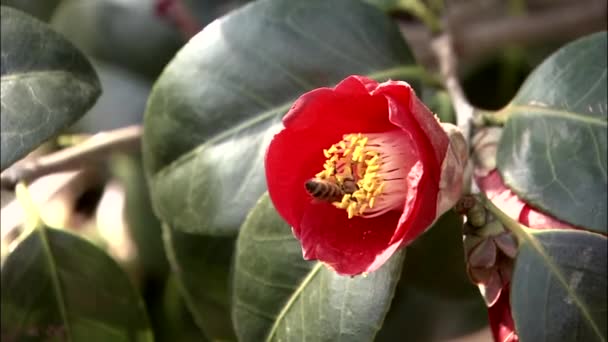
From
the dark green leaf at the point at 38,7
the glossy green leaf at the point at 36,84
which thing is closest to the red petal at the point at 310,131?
the glossy green leaf at the point at 36,84

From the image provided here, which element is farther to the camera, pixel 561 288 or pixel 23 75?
pixel 23 75

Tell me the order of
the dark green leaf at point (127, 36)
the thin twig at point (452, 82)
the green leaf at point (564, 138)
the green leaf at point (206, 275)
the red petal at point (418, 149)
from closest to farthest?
1. the red petal at point (418, 149)
2. the green leaf at point (564, 138)
3. the thin twig at point (452, 82)
4. the green leaf at point (206, 275)
5. the dark green leaf at point (127, 36)

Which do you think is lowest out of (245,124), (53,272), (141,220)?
(141,220)

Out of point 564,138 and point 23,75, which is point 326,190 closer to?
point 564,138

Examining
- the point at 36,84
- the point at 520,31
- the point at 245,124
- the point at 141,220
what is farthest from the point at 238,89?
the point at 520,31

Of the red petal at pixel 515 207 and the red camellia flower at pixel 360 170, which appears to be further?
the red petal at pixel 515 207

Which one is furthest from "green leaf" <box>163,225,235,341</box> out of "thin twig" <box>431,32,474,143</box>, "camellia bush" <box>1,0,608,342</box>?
"thin twig" <box>431,32,474,143</box>

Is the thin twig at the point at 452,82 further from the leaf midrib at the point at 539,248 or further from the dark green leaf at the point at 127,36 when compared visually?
the dark green leaf at the point at 127,36

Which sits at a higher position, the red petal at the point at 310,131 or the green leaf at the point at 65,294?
the red petal at the point at 310,131
